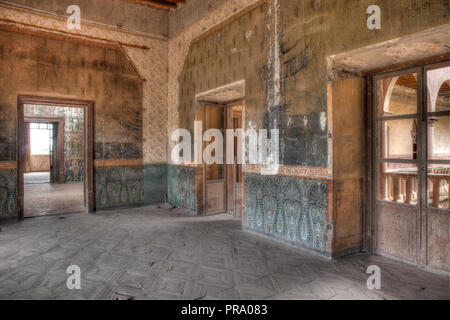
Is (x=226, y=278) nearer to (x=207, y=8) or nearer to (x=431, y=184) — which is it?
(x=431, y=184)

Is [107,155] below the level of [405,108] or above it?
below

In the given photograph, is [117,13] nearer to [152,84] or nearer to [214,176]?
[152,84]

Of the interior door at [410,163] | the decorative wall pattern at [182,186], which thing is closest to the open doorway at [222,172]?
the decorative wall pattern at [182,186]

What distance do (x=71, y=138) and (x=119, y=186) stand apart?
6996 mm

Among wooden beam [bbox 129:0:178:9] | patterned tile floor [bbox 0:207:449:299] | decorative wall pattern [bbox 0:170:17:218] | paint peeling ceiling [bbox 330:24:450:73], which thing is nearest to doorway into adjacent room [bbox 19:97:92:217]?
decorative wall pattern [bbox 0:170:17:218]

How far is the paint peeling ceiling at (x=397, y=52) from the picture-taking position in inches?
109

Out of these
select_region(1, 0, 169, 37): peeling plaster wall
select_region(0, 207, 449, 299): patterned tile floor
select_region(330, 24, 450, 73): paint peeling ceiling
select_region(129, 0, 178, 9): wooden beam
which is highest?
select_region(129, 0, 178, 9): wooden beam

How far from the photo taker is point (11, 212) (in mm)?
5785

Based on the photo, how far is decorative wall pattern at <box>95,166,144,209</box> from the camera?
22.2 feet

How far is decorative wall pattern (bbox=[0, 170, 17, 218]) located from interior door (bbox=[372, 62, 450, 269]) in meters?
A: 6.58

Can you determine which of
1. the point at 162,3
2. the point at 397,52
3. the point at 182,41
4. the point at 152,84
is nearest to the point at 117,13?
the point at 162,3

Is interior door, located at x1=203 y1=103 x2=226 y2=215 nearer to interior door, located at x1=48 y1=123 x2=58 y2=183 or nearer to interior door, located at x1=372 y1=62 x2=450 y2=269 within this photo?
interior door, located at x1=372 y1=62 x2=450 y2=269
